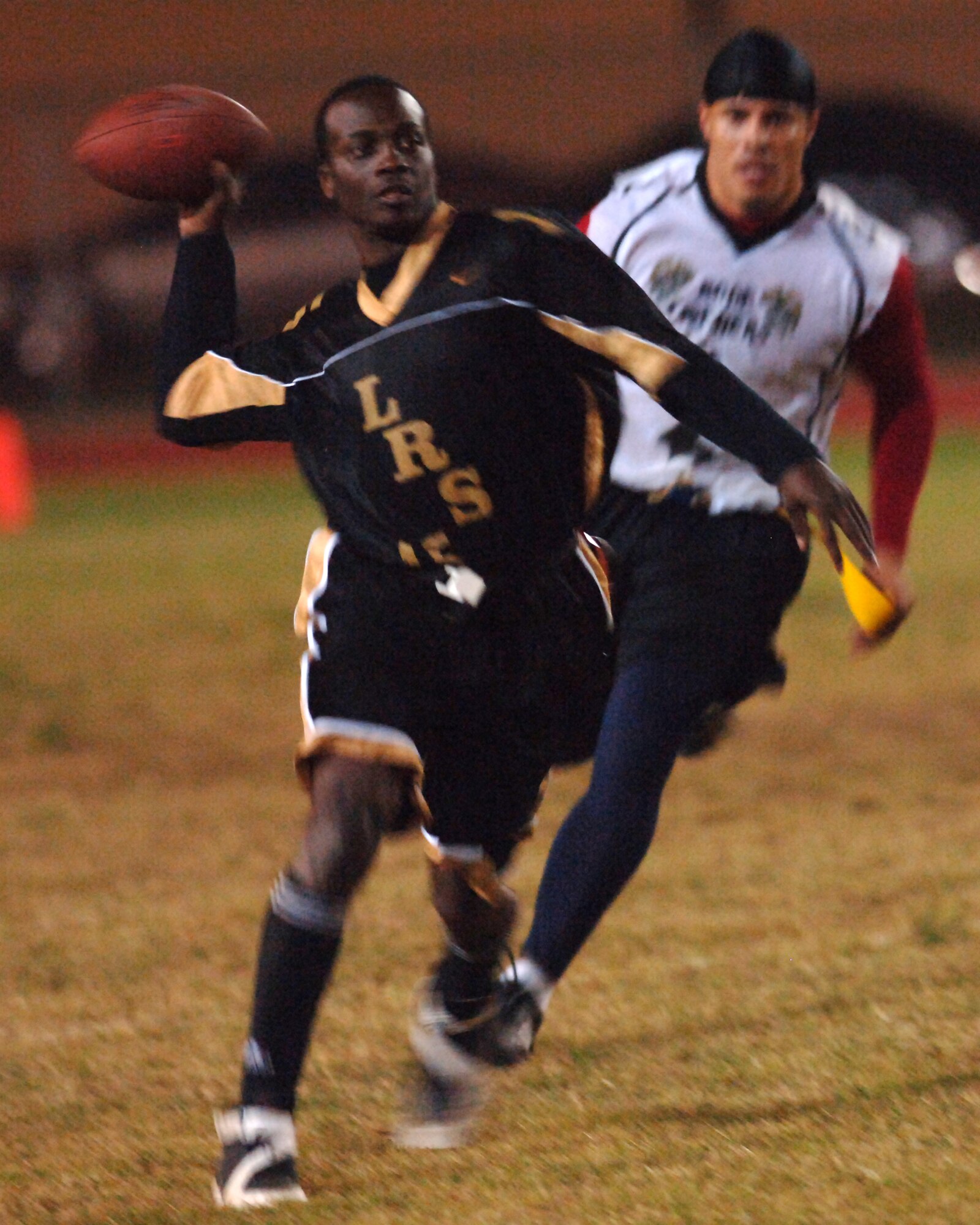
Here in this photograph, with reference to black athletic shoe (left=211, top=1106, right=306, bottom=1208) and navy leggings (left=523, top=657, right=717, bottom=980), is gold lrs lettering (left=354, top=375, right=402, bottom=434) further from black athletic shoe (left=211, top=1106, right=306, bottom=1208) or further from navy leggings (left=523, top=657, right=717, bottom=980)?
black athletic shoe (left=211, top=1106, right=306, bottom=1208)

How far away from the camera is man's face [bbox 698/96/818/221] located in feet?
12.4

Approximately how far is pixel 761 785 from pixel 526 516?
368 centimetres

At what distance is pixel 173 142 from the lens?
3346 millimetres

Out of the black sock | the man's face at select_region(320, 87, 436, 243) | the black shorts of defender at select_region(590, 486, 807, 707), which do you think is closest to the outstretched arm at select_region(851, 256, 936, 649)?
the black shorts of defender at select_region(590, 486, 807, 707)

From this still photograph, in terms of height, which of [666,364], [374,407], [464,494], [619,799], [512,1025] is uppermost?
[666,364]

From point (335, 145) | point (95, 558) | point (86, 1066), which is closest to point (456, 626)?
point (335, 145)

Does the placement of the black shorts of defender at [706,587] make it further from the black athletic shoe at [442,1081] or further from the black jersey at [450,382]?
the black athletic shoe at [442,1081]

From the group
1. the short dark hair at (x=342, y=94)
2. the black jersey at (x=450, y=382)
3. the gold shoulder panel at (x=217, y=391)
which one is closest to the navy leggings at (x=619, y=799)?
the black jersey at (x=450, y=382)

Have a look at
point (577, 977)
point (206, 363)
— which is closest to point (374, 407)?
point (206, 363)

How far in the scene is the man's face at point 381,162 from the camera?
3131 mm

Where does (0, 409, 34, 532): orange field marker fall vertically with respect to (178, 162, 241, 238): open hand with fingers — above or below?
below

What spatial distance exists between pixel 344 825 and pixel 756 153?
66.0 inches

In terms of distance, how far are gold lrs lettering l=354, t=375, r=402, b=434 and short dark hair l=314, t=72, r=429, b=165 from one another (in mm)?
418

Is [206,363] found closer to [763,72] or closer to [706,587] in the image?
[706,587]
